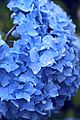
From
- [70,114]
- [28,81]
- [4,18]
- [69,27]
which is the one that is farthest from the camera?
[70,114]

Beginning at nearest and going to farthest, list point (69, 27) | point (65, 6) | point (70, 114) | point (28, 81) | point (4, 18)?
point (28, 81), point (69, 27), point (4, 18), point (65, 6), point (70, 114)

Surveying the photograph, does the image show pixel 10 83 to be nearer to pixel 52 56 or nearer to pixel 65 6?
pixel 52 56

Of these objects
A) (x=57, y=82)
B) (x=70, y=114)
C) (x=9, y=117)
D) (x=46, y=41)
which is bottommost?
(x=70, y=114)

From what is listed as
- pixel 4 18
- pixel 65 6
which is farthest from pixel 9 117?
pixel 65 6

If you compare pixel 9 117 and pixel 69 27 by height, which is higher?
pixel 69 27

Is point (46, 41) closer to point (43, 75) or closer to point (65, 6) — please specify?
point (43, 75)

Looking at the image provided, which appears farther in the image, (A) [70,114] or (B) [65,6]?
(A) [70,114]
